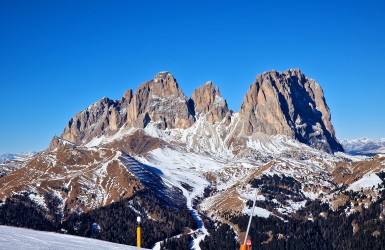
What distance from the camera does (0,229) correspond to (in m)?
26.1

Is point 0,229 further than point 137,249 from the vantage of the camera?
Yes

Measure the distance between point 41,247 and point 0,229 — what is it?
6.26 metres

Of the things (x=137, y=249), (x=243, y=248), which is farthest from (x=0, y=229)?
(x=243, y=248)

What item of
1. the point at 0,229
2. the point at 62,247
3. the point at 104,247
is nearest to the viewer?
the point at 62,247

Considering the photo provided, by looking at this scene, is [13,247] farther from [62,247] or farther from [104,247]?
[104,247]

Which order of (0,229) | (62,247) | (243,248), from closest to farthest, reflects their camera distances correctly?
(243,248) → (62,247) → (0,229)

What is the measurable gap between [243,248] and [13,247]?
1090cm

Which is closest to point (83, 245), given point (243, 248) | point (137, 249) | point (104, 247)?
point (104, 247)

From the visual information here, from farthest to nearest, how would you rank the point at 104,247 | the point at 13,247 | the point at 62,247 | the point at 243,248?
the point at 104,247, the point at 62,247, the point at 13,247, the point at 243,248

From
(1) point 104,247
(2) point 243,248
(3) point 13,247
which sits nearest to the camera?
(2) point 243,248

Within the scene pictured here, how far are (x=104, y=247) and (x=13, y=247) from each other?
4872 millimetres

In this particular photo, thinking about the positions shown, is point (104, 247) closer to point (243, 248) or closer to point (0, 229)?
point (0, 229)

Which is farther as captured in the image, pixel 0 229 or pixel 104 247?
pixel 0 229

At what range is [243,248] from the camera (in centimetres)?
1762
